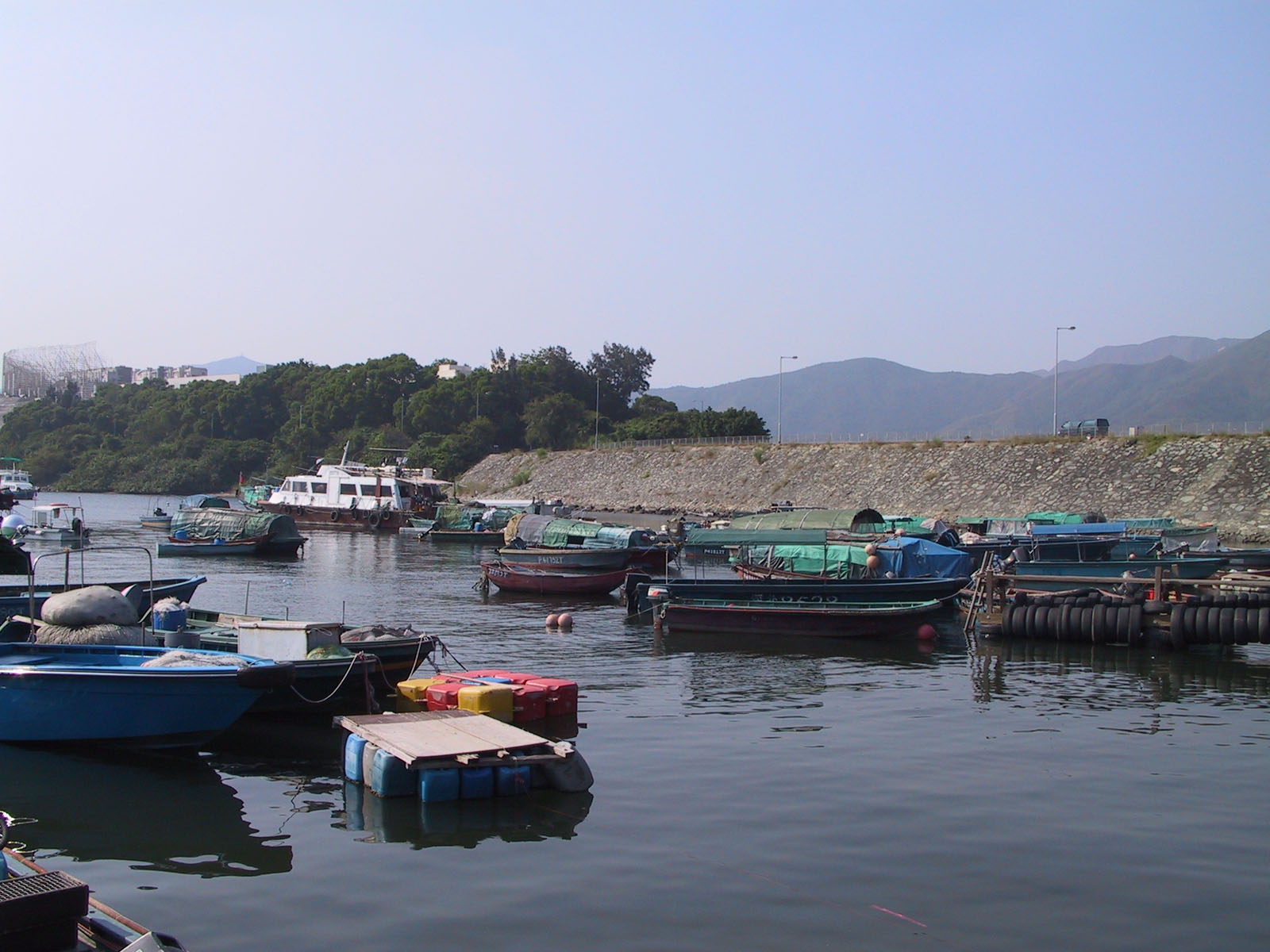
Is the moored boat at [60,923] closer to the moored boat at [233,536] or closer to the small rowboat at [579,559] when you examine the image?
the small rowboat at [579,559]

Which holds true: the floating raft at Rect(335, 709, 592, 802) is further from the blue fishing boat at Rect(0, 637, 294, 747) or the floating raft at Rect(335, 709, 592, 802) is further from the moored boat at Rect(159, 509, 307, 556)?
the moored boat at Rect(159, 509, 307, 556)

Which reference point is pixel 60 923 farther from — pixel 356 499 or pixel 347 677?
pixel 356 499

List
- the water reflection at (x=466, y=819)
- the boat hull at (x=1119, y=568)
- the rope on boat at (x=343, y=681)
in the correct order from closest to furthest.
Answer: the water reflection at (x=466, y=819) < the rope on boat at (x=343, y=681) < the boat hull at (x=1119, y=568)

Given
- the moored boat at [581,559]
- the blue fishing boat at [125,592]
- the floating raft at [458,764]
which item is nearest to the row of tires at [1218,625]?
the floating raft at [458,764]

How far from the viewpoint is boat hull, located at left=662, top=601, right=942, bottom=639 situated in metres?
26.3

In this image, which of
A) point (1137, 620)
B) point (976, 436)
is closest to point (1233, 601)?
point (1137, 620)

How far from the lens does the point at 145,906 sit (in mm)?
9875

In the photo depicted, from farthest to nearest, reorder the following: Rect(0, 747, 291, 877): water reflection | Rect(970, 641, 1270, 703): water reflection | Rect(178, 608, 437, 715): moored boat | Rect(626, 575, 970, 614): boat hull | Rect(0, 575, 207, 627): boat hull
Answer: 1. Rect(626, 575, 970, 614): boat hull
2. Rect(0, 575, 207, 627): boat hull
3. Rect(970, 641, 1270, 703): water reflection
4. Rect(178, 608, 437, 715): moored boat
5. Rect(0, 747, 291, 877): water reflection

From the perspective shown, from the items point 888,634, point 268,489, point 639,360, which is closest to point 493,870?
point 888,634

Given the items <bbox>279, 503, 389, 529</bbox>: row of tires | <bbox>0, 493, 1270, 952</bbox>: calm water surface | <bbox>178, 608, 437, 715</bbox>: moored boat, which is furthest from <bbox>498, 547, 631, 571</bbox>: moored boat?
<bbox>279, 503, 389, 529</bbox>: row of tires

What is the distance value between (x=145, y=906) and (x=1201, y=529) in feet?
142

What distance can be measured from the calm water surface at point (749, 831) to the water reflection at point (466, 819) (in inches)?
1.6

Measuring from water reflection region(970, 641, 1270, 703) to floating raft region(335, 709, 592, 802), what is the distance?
30.6ft

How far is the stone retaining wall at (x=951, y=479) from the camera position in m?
57.2
